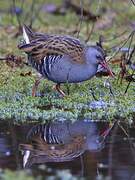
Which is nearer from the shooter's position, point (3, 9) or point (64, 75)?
point (64, 75)

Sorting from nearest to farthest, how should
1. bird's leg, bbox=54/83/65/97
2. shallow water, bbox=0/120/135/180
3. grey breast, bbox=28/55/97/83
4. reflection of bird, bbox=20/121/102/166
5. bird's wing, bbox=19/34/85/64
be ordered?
shallow water, bbox=0/120/135/180 < reflection of bird, bbox=20/121/102/166 < grey breast, bbox=28/55/97/83 < bird's wing, bbox=19/34/85/64 < bird's leg, bbox=54/83/65/97

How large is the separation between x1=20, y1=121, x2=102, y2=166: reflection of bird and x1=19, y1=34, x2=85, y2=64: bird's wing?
1.26 metres

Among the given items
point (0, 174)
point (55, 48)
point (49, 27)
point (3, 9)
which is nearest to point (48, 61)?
point (55, 48)

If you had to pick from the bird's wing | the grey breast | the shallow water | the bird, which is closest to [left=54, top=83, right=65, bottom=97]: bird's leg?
the bird

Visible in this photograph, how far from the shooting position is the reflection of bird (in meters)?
6.58

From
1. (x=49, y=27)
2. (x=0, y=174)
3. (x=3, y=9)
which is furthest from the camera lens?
(x=3, y=9)

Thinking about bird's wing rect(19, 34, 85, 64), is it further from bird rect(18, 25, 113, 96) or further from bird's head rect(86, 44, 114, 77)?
bird's head rect(86, 44, 114, 77)

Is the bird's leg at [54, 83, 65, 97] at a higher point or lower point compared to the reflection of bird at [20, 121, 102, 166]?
higher

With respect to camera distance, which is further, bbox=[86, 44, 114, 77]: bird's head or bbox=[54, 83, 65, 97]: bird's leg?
bbox=[54, 83, 65, 97]: bird's leg

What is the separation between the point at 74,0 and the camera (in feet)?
54.6

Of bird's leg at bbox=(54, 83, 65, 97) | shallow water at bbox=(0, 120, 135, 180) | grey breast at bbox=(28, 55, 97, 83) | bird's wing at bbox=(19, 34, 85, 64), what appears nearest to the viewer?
shallow water at bbox=(0, 120, 135, 180)

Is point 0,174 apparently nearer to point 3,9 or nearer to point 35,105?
point 35,105

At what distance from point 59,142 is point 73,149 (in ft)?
1.00

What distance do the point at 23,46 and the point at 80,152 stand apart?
280 centimetres
